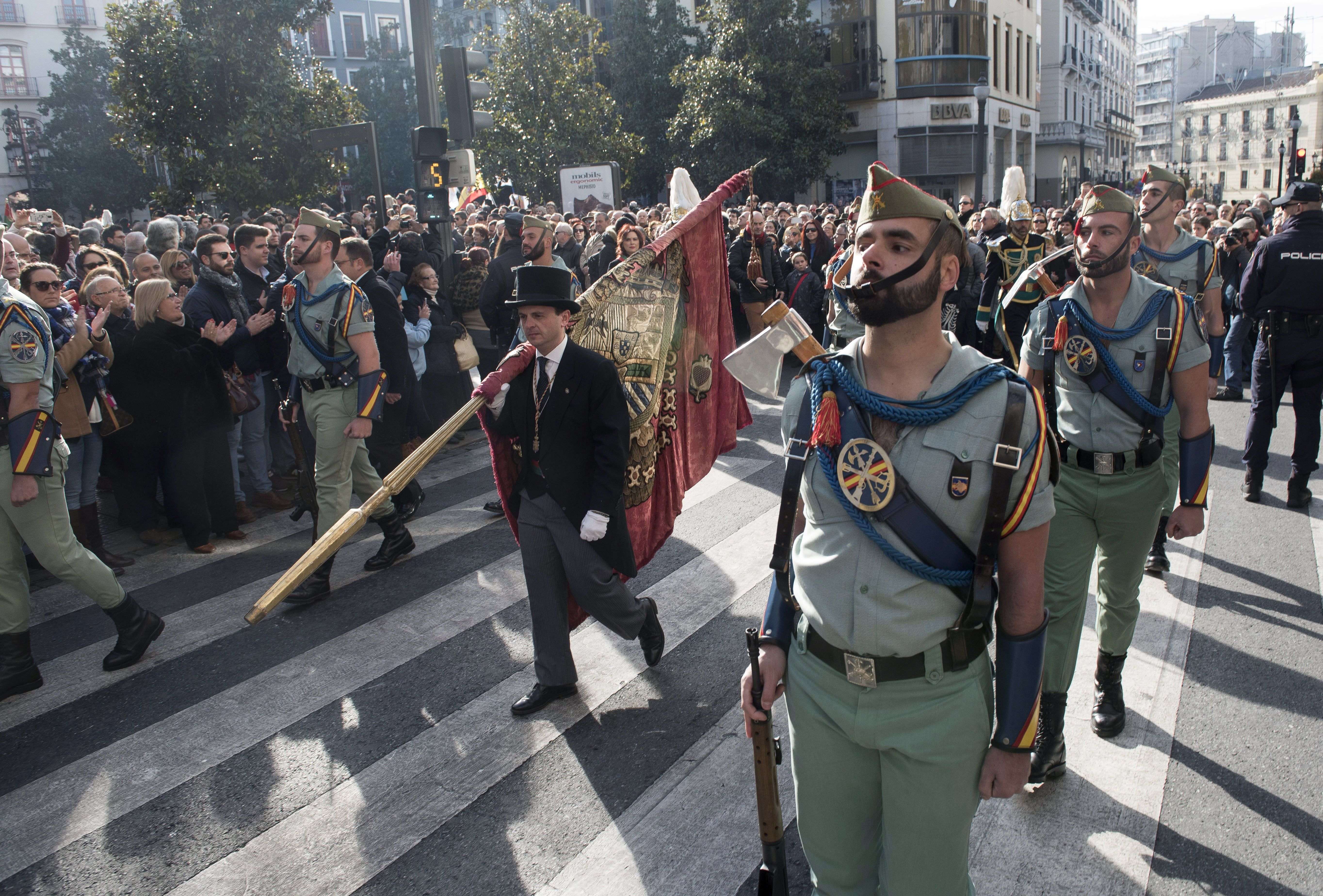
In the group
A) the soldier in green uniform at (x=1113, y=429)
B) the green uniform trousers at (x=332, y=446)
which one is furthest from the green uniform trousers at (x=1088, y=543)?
the green uniform trousers at (x=332, y=446)

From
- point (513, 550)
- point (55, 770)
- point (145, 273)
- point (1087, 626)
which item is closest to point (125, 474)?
point (145, 273)

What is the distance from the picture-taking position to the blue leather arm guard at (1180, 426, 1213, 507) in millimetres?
3775

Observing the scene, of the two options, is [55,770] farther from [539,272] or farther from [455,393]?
[455,393]

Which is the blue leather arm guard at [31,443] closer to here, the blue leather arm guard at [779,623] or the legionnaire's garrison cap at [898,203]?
the blue leather arm guard at [779,623]

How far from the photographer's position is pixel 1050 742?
12.3ft

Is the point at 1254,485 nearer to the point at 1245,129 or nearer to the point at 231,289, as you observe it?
the point at 231,289

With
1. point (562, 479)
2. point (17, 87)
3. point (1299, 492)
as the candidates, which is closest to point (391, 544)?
point (562, 479)

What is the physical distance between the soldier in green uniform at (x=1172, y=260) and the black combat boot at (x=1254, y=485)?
932 millimetres

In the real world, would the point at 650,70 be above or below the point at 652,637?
above

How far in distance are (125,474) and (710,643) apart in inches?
186

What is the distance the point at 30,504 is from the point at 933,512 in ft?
14.8

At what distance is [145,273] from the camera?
7.40 metres

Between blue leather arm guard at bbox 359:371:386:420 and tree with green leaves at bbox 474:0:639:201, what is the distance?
74.0 feet

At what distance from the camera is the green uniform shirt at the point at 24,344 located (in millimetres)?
4594
